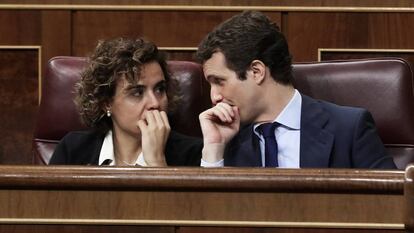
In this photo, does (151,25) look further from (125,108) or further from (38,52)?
(125,108)

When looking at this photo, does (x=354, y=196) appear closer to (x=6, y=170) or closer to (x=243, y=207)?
(x=243, y=207)

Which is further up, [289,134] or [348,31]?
[348,31]

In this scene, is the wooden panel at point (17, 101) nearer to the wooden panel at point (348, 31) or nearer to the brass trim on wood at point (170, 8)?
the brass trim on wood at point (170, 8)

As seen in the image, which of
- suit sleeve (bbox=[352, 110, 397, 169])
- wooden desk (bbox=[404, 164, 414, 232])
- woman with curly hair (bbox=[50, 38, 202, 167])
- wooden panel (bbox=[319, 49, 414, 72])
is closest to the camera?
wooden desk (bbox=[404, 164, 414, 232])

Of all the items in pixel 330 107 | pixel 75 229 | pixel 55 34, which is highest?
pixel 55 34

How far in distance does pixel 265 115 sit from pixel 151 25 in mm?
464

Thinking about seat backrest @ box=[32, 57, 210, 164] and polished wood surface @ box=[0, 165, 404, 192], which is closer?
polished wood surface @ box=[0, 165, 404, 192]

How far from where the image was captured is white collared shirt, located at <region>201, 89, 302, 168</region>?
1.43 metres

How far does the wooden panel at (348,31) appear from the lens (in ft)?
5.97

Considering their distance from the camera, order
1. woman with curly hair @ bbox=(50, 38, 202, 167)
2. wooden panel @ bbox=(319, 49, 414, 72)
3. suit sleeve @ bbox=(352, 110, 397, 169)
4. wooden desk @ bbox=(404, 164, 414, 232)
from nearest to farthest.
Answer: wooden desk @ bbox=(404, 164, 414, 232) → suit sleeve @ bbox=(352, 110, 397, 169) → woman with curly hair @ bbox=(50, 38, 202, 167) → wooden panel @ bbox=(319, 49, 414, 72)

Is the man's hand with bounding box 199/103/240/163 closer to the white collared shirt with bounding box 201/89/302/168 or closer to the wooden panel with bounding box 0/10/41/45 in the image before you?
the white collared shirt with bounding box 201/89/302/168

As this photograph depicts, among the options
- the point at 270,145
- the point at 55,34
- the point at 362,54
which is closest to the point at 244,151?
the point at 270,145

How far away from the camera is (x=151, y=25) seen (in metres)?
1.86

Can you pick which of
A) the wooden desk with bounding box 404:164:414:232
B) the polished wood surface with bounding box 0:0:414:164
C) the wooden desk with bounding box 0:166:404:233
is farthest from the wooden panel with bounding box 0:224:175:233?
the polished wood surface with bounding box 0:0:414:164
